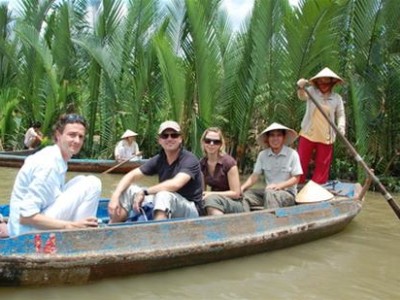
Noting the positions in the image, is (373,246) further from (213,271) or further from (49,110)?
(49,110)

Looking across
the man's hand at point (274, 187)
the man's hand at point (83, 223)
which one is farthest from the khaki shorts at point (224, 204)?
the man's hand at point (83, 223)

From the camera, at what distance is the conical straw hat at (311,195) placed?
19.7ft

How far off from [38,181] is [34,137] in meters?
10.1

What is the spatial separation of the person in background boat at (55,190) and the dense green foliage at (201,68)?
619cm

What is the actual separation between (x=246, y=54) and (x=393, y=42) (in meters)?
2.70

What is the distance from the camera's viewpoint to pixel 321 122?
714 cm

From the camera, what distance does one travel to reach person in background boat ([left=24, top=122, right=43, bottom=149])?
43.9ft

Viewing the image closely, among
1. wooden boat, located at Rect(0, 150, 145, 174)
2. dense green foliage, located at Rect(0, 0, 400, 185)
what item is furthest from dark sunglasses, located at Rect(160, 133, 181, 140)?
wooden boat, located at Rect(0, 150, 145, 174)

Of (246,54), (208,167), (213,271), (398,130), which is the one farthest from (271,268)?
(246,54)

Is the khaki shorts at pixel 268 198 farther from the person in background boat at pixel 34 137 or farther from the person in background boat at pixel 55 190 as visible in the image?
the person in background boat at pixel 34 137

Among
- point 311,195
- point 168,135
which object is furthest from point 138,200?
point 311,195

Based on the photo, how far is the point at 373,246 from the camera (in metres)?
5.94

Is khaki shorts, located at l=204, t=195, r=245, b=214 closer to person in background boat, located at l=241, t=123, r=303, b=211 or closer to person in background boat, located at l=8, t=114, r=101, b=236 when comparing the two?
person in background boat, located at l=241, t=123, r=303, b=211

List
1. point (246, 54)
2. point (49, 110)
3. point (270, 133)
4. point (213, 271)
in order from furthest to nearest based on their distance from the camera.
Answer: point (49, 110) < point (246, 54) < point (270, 133) < point (213, 271)
